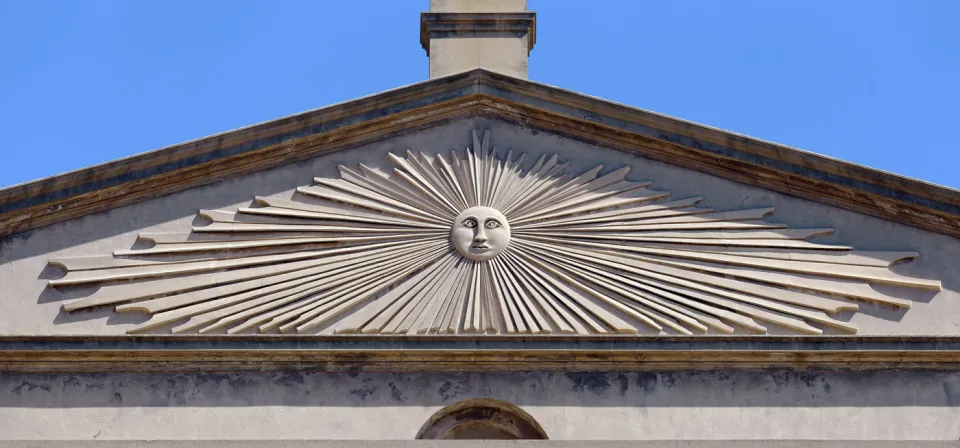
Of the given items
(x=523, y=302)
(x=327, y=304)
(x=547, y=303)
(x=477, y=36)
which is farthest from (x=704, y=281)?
(x=477, y=36)

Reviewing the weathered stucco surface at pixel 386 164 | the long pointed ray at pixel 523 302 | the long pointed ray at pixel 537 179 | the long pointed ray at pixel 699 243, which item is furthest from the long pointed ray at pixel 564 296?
the weathered stucco surface at pixel 386 164

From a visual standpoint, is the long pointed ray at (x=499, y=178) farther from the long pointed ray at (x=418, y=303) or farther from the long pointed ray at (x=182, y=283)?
the long pointed ray at (x=182, y=283)

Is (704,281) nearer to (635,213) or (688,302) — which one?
(688,302)

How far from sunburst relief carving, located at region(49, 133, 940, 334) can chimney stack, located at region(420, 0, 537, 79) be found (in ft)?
5.51

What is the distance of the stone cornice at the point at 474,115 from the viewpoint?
682 inches

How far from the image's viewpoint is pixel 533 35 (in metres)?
19.3

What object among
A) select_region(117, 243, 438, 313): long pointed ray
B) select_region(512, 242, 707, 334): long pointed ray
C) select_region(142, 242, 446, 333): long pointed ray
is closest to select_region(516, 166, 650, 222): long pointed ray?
select_region(512, 242, 707, 334): long pointed ray

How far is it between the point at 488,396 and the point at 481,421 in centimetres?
24

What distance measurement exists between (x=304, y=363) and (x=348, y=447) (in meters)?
2.89

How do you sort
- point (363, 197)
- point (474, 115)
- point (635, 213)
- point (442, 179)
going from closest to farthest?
point (635, 213) < point (363, 197) < point (442, 179) < point (474, 115)

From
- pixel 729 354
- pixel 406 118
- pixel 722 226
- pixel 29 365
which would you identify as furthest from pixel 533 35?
pixel 29 365

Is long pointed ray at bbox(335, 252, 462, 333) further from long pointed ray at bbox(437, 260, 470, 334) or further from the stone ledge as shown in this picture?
the stone ledge

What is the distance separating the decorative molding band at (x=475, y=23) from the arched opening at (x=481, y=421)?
4.28 m

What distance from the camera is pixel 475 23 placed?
19281mm
